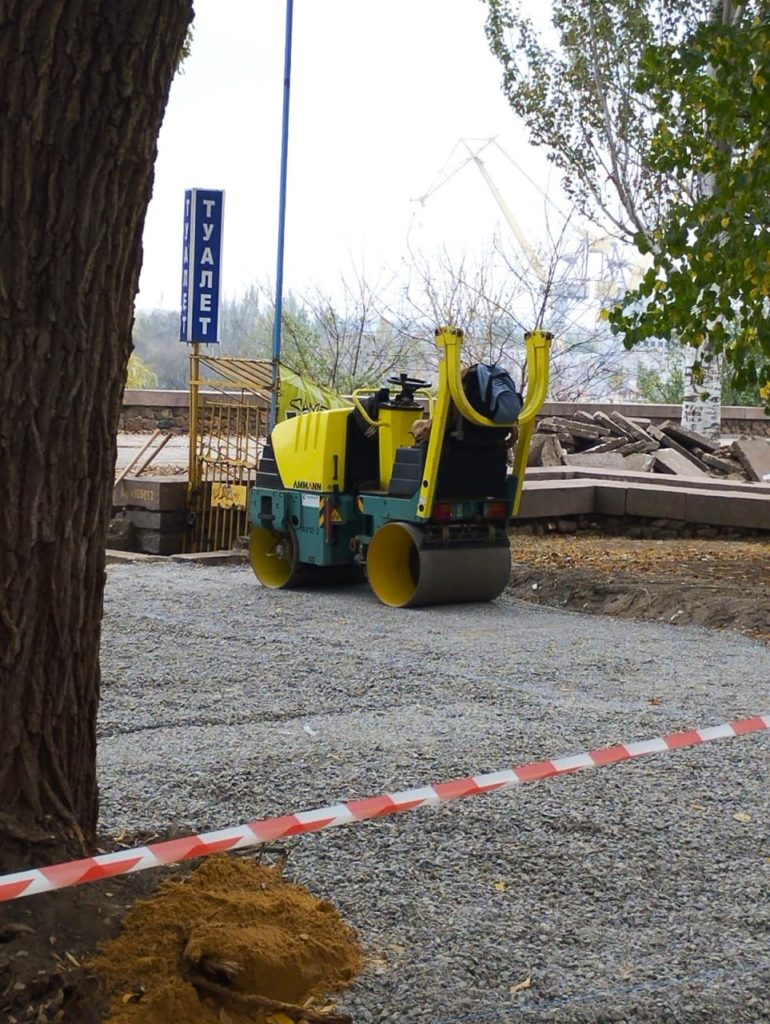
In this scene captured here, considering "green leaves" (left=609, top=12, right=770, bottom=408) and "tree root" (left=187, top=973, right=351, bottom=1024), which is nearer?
"tree root" (left=187, top=973, right=351, bottom=1024)

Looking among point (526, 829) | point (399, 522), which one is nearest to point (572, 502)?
point (399, 522)

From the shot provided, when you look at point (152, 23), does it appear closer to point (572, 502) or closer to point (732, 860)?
point (732, 860)

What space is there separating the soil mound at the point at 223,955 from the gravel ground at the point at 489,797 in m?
0.13

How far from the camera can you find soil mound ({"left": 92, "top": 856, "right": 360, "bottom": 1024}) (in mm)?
3006

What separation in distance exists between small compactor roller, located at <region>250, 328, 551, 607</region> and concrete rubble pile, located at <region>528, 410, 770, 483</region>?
869 centimetres

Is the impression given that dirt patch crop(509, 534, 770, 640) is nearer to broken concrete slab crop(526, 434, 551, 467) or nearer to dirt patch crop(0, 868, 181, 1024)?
broken concrete slab crop(526, 434, 551, 467)

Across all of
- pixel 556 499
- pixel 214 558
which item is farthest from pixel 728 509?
pixel 214 558

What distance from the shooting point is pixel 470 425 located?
9828 millimetres

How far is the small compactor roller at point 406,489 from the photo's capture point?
32.2ft

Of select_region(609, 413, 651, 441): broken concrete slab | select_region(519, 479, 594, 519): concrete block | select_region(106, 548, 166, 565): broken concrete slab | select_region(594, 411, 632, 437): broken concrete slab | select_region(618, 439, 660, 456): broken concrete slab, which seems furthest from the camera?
select_region(594, 411, 632, 437): broken concrete slab

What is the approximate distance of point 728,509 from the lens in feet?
44.7

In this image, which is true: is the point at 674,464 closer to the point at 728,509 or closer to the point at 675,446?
the point at 675,446

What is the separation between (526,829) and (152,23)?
9.17 feet

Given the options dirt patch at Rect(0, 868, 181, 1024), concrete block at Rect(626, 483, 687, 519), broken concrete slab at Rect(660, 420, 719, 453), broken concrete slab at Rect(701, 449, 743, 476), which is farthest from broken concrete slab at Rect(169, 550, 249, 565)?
dirt patch at Rect(0, 868, 181, 1024)
